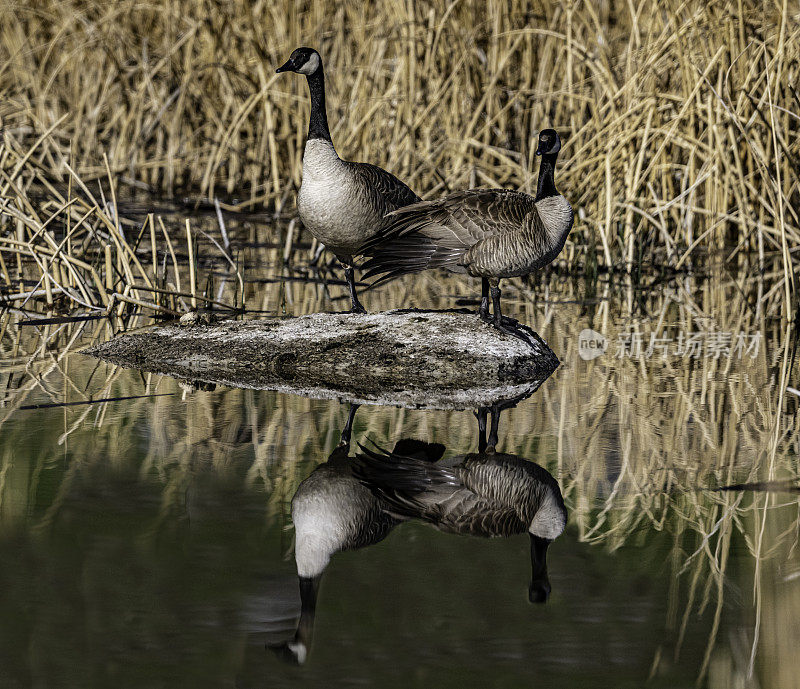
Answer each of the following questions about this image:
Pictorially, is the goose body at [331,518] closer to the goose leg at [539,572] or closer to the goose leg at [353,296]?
the goose leg at [539,572]

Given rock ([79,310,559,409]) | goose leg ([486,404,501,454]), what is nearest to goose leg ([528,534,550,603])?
goose leg ([486,404,501,454])

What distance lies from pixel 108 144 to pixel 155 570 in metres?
11.3

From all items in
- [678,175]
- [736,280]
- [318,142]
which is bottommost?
[736,280]

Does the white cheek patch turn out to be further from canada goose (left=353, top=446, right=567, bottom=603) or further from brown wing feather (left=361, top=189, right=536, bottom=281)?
canada goose (left=353, top=446, right=567, bottom=603)

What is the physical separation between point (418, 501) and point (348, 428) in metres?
0.94

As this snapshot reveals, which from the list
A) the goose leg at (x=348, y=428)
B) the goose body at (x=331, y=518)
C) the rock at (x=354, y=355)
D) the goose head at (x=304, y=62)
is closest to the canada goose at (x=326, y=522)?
the goose body at (x=331, y=518)

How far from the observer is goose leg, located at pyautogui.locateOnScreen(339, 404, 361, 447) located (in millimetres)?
4699

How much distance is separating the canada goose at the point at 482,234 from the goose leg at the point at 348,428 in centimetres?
108

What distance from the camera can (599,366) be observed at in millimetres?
6238

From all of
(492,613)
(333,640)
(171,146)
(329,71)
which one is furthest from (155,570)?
(171,146)

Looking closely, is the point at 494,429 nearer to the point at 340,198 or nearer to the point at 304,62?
the point at 340,198

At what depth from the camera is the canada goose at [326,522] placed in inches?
122

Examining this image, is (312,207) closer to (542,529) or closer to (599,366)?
(599,366)

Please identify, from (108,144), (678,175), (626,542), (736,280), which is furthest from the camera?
(108,144)
